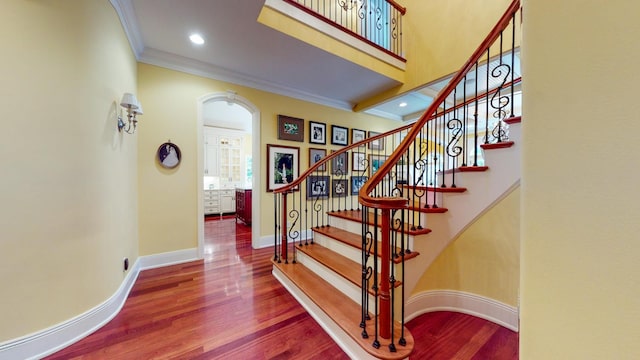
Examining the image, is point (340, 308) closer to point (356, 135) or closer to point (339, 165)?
point (339, 165)

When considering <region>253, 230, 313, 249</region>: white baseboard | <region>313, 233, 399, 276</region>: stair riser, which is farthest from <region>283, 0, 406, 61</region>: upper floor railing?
<region>253, 230, 313, 249</region>: white baseboard

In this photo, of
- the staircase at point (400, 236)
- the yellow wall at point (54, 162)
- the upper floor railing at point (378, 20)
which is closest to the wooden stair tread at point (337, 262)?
the staircase at point (400, 236)

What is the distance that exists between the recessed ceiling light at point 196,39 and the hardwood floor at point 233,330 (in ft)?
9.66

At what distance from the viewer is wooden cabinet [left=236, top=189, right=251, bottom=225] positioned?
5.56 metres

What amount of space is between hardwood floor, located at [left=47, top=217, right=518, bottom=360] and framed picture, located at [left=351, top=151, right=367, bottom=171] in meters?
3.10

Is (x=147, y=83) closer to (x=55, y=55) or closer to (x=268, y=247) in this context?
(x=55, y=55)

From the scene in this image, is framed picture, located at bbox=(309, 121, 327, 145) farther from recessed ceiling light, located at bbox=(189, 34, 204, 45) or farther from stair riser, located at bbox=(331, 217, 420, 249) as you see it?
recessed ceiling light, located at bbox=(189, 34, 204, 45)

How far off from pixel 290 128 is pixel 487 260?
11.4 feet

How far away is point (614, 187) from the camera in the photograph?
1.69 feet

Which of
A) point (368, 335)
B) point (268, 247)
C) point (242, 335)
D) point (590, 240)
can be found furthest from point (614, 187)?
point (268, 247)

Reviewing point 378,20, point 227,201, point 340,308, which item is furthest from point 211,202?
point 378,20

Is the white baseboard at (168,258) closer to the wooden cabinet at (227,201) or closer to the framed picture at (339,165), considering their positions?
the framed picture at (339,165)

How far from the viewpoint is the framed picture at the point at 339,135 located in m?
4.89

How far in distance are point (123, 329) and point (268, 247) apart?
7.47 ft
